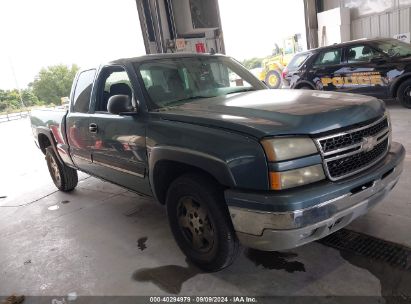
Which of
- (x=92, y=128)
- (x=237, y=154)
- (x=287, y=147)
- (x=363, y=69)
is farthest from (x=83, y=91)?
(x=363, y=69)

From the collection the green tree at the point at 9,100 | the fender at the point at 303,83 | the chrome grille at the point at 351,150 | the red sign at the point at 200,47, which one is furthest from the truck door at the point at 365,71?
the green tree at the point at 9,100

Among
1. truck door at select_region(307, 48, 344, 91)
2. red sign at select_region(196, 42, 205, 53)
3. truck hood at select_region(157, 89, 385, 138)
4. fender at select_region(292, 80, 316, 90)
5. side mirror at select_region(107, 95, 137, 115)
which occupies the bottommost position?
fender at select_region(292, 80, 316, 90)

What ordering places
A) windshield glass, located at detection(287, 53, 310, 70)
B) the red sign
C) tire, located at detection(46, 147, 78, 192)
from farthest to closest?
1. the red sign
2. windshield glass, located at detection(287, 53, 310, 70)
3. tire, located at detection(46, 147, 78, 192)

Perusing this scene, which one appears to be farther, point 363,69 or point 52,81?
point 52,81

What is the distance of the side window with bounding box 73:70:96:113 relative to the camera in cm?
387

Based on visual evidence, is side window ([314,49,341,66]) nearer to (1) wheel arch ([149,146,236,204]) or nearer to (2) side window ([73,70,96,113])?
→ (2) side window ([73,70,96,113])

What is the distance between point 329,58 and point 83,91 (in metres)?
6.46

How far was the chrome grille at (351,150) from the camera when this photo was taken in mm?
2137

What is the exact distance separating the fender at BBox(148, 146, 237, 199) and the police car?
6.57 meters

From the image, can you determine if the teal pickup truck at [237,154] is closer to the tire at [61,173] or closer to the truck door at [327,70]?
the tire at [61,173]

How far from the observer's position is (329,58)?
8547 millimetres

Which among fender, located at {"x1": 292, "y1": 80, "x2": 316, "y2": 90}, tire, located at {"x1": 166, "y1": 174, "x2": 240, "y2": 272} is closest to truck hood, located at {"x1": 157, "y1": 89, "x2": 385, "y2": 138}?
tire, located at {"x1": 166, "y1": 174, "x2": 240, "y2": 272}

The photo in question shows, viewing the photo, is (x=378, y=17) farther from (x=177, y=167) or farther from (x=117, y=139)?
(x=177, y=167)

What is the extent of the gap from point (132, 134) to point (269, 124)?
132cm
